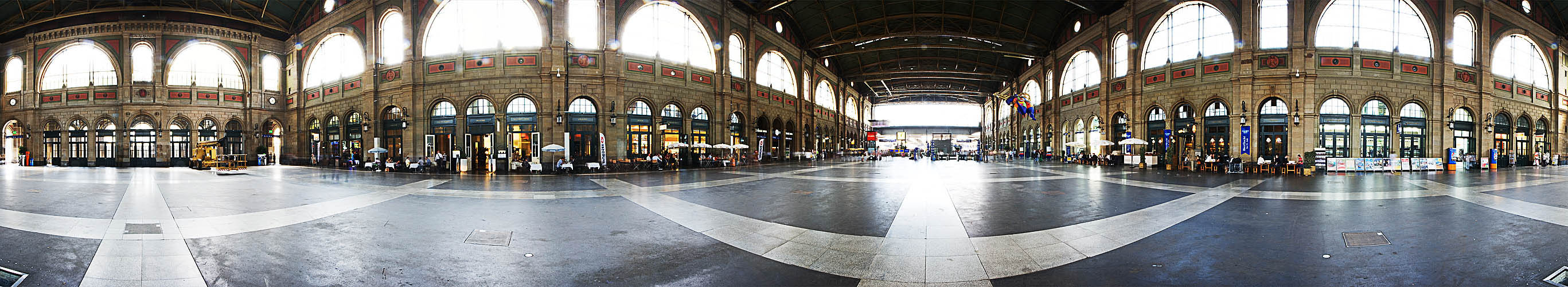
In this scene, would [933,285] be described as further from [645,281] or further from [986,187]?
[986,187]

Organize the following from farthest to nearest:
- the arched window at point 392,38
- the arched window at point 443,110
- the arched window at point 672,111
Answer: the arched window at point 672,111
the arched window at point 392,38
the arched window at point 443,110

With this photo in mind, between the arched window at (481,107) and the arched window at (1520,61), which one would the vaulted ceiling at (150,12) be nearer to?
the arched window at (481,107)

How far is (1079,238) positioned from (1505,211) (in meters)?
8.76

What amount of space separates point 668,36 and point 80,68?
3923 cm

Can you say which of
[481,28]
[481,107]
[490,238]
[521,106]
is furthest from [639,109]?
[490,238]

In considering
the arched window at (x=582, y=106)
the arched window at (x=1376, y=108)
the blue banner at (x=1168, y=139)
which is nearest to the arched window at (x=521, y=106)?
the arched window at (x=582, y=106)

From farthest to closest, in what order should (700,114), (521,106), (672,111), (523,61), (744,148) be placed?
(700,114) → (744,148) → (672,111) → (521,106) → (523,61)

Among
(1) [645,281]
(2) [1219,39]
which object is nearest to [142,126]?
(1) [645,281]

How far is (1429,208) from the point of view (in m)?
9.84

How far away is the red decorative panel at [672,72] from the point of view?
97.5 feet

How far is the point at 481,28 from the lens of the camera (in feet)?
90.4

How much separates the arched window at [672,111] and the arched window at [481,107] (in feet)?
27.3

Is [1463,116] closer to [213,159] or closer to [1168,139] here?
[1168,139]

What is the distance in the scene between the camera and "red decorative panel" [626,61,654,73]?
28344mm
